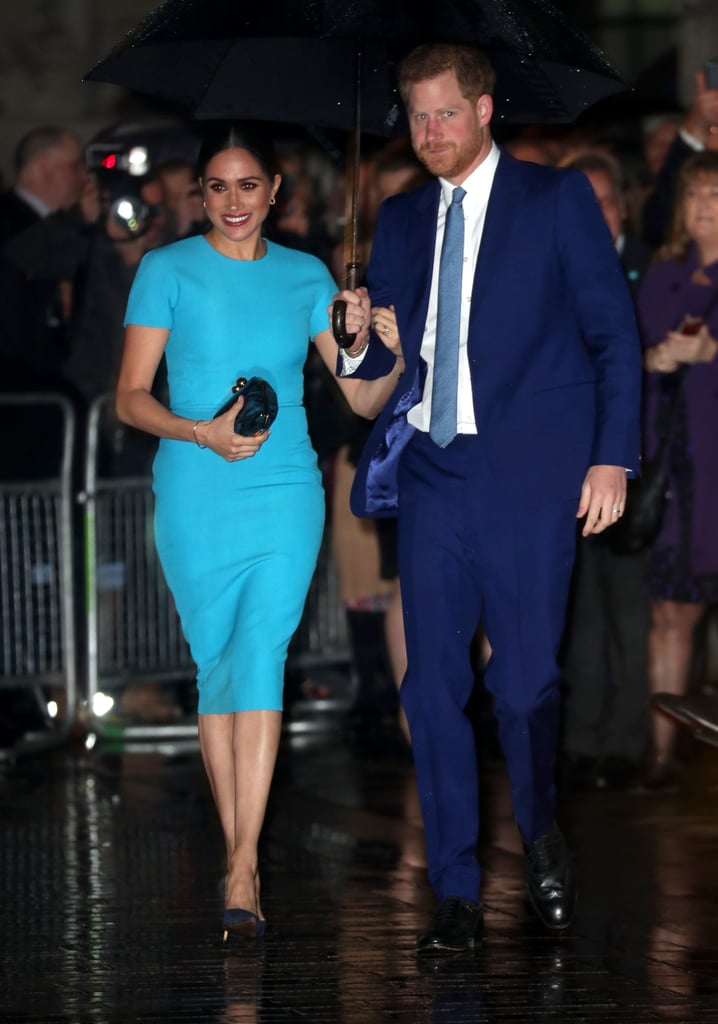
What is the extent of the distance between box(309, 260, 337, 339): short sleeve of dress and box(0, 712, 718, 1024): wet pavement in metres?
1.70

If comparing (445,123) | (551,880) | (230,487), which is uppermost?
(445,123)

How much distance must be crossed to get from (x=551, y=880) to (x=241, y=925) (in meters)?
0.87

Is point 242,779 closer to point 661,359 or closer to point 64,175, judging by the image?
point 661,359

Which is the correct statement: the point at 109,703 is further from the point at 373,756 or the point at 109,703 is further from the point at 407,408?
the point at 407,408

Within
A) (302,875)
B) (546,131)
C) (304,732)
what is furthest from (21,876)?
(546,131)

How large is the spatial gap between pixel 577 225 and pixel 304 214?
5.06 m

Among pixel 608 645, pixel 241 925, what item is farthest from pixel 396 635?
pixel 241 925

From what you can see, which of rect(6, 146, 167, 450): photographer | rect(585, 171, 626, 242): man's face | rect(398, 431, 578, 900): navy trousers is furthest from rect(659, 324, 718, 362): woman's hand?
rect(6, 146, 167, 450): photographer

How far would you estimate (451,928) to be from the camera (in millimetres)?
5863

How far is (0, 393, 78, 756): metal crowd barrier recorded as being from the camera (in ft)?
33.7

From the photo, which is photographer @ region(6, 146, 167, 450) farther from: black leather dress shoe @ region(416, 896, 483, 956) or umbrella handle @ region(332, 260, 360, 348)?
black leather dress shoe @ region(416, 896, 483, 956)

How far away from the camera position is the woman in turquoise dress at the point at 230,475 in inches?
248

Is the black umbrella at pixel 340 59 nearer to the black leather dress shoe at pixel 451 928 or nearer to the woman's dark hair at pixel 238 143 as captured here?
the woman's dark hair at pixel 238 143

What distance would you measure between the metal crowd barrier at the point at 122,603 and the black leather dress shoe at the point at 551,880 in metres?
4.27
